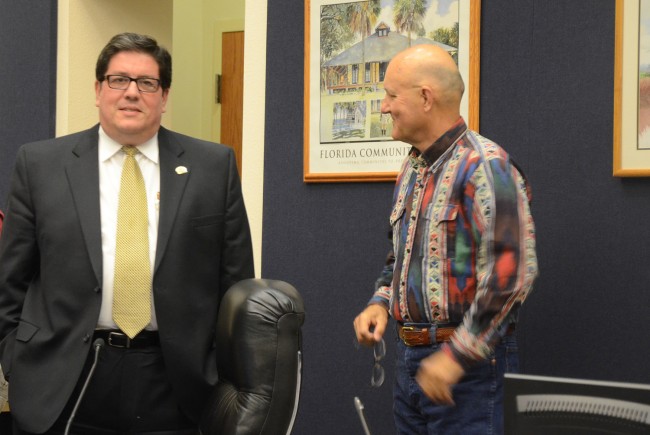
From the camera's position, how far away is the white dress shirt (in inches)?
91.6

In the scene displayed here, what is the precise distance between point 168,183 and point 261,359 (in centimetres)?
69

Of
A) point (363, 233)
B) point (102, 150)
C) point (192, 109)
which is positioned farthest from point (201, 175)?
point (192, 109)

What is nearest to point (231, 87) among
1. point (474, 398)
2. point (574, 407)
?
point (474, 398)

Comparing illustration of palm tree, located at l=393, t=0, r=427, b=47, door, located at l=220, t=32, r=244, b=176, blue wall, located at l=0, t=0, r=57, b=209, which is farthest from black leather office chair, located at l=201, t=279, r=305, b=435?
door, located at l=220, t=32, r=244, b=176

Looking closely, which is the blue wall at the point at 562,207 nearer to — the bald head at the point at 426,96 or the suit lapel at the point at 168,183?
the bald head at the point at 426,96

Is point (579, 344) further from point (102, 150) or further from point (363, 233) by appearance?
point (102, 150)

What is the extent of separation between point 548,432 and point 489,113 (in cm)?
228

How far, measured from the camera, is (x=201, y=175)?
248 cm

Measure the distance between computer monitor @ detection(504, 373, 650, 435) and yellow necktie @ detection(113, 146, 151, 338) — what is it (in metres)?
1.36

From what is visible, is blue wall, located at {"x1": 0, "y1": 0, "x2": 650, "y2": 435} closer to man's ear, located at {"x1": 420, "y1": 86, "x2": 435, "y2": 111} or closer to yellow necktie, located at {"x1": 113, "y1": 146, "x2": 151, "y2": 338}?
man's ear, located at {"x1": 420, "y1": 86, "x2": 435, "y2": 111}

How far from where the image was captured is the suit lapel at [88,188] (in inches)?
91.0

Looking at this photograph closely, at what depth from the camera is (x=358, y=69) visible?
358 cm

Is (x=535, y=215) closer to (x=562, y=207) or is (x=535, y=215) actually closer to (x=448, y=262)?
(x=562, y=207)

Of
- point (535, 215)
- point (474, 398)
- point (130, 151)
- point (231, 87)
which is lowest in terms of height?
point (474, 398)
